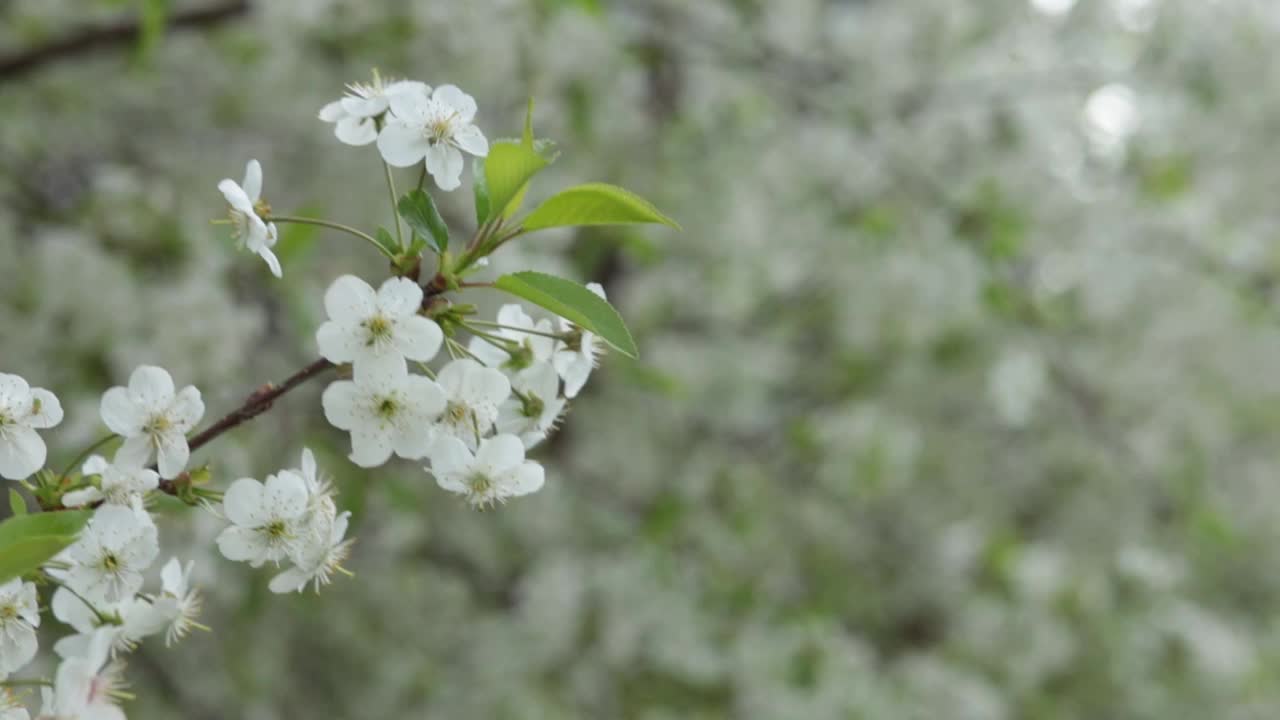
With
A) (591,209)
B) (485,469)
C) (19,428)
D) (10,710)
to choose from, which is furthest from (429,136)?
(10,710)

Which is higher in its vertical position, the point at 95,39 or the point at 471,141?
the point at 471,141

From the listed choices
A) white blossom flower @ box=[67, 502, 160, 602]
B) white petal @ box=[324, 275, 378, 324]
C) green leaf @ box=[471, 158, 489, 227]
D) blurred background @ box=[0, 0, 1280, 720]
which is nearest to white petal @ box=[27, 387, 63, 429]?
white blossom flower @ box=[67, 502, 160, 602]

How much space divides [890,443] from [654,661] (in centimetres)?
85

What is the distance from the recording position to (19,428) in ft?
2.97

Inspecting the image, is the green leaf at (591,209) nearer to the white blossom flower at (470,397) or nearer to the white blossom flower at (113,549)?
the white blossom flower at (470,397)

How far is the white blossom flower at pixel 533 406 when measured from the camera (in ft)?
3.22

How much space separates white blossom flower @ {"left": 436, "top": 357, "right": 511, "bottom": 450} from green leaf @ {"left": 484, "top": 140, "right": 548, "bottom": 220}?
0.11m

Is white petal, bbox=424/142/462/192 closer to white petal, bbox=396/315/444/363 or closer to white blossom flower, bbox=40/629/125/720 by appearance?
white petal, bbox=396/315/444/363

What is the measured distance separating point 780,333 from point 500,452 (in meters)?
3.13

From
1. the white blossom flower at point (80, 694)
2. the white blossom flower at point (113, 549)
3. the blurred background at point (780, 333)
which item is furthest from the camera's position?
the blurred background at point (780, 333)

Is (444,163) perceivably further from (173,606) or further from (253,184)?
(173,606)

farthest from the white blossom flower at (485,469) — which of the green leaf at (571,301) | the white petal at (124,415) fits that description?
the white petal at (124,415)

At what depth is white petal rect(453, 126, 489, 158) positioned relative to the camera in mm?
938

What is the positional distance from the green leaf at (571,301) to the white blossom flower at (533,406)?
4.2 inches
